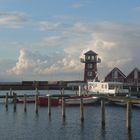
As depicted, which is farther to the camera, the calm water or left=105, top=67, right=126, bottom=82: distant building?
left=105, top=67, right=126, bottom=82: distant building

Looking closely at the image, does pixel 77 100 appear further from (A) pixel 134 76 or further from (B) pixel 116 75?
(A) pixel 134 76

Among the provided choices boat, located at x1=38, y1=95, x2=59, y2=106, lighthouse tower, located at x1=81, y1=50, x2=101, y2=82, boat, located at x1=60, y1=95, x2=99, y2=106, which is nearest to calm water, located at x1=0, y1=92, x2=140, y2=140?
boat, located at x1=60, y1=95, x2=99, y2=106

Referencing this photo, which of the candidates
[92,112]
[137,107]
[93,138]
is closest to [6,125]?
[93,138]

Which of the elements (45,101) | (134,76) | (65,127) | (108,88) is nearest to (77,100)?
(45,101)

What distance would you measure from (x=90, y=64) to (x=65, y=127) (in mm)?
83745

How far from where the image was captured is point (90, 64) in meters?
153

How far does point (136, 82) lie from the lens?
6132 inches

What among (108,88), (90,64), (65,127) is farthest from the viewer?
(90,64)

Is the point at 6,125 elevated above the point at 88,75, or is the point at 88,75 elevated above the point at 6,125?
the point at 88,75

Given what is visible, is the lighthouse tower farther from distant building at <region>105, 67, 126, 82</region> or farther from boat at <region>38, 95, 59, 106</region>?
boat at <region>38, 95, 59, 106</region>

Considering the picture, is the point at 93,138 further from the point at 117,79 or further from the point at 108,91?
the point at 117,79

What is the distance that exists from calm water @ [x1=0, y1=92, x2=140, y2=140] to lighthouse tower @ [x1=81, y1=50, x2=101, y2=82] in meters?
57.8

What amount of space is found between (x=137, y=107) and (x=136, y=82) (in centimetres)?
5506

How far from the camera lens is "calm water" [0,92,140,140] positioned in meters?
61.5
